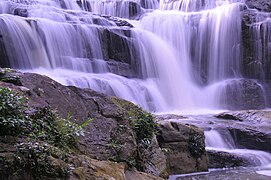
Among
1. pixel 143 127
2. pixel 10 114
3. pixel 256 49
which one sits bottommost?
pixel 256 49

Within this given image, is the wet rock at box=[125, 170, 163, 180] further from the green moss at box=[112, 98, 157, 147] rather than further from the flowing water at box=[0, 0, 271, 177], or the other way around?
the flowing water at box=[0, 0, 271, 177]

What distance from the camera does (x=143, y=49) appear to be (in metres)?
20.9

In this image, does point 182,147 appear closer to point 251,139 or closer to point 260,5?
point 251,139

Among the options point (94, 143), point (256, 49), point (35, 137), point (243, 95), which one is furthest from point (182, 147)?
point (256, 49)

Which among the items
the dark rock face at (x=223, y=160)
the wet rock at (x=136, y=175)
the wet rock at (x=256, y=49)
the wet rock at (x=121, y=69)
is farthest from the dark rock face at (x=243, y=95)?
the wet rock at (x=136, y=175)

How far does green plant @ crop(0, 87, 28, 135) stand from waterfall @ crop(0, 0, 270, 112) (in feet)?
34.1

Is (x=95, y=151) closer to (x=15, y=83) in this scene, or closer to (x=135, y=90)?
(x=15, y=83)

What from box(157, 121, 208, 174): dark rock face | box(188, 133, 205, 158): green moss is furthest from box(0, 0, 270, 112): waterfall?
box(188, 133, 205, 158): green moss

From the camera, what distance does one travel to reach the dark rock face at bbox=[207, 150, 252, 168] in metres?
9.18

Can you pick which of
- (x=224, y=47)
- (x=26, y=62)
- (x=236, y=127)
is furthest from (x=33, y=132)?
(x=224, y=47)

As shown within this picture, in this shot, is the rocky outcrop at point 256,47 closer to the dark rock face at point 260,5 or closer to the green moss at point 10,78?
the dark rock face at point 260,5

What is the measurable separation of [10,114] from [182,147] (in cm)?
538

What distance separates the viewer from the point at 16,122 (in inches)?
159

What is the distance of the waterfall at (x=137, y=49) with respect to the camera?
15938 mm
